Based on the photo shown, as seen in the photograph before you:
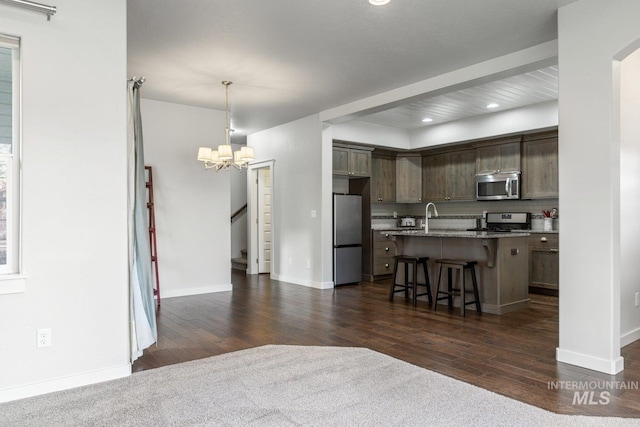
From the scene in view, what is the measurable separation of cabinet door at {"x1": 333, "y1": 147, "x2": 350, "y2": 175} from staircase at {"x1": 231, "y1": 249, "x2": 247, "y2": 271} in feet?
9.54

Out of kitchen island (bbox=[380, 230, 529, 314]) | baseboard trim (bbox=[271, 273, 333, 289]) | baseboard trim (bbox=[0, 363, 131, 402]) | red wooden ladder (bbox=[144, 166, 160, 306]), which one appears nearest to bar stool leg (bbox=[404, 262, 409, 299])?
kitchen island (bbox=[380, 230, 529, 314])

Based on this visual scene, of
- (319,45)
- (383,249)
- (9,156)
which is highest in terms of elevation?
(319,45)

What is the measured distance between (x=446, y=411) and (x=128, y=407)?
185 cm

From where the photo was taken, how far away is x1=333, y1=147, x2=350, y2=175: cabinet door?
23.5ft

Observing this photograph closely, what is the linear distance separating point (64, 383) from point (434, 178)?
270 inches

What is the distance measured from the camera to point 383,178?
8.11m

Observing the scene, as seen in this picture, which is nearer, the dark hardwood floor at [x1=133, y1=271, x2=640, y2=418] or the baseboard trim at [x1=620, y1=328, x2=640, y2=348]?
the dark hardwood floor at [x1=133, y1=271, x2=640, y2=418]

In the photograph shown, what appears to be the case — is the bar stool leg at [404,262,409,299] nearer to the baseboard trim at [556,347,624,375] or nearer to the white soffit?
the white soffit

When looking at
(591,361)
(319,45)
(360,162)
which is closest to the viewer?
(591,361)

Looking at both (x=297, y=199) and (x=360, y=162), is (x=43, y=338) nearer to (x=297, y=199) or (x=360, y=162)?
(x=297, y=199)

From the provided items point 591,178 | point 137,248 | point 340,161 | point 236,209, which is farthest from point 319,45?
point 236,209

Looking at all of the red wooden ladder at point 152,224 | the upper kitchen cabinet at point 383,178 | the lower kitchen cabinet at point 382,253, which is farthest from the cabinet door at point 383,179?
the red wooden ladder at point 152,224

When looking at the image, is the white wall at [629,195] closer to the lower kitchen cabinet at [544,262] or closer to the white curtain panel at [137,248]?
the lower kitchen cabinet at [544,262]

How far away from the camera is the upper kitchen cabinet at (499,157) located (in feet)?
22.4
